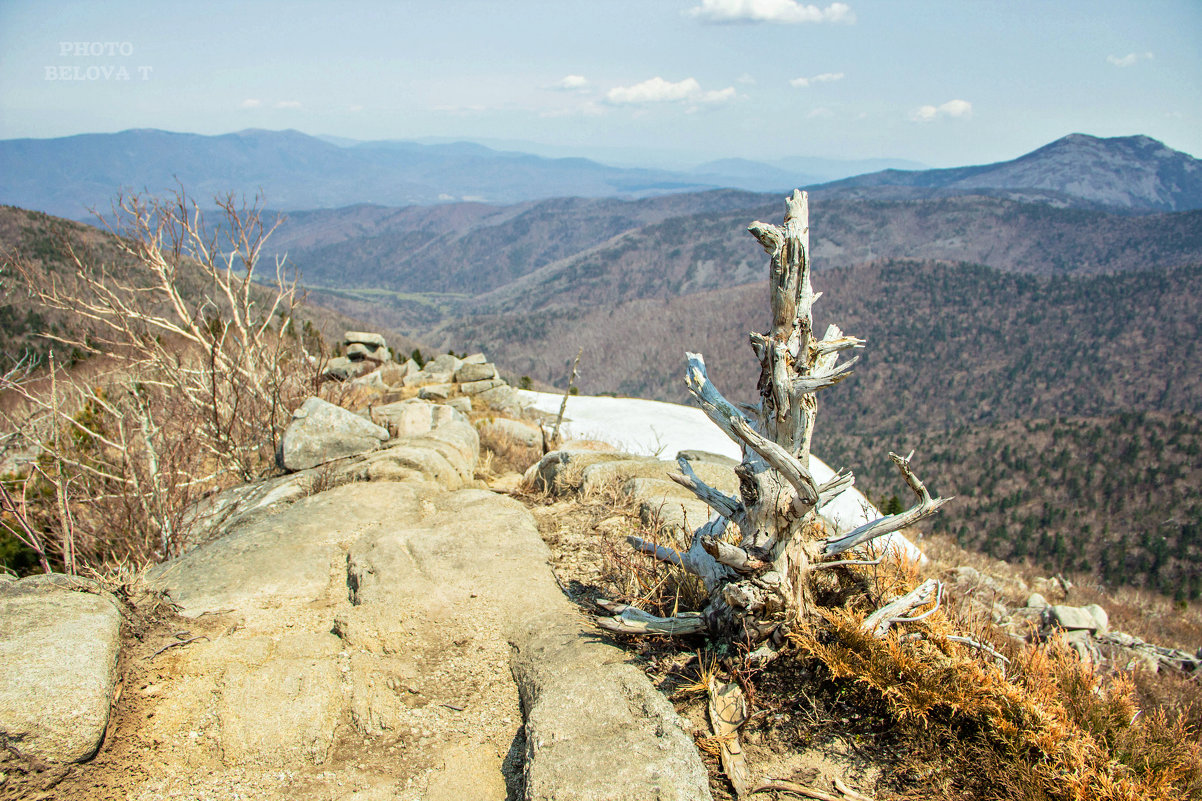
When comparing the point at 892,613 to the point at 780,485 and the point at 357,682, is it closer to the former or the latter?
the point at 780,485

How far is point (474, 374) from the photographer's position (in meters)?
20.4

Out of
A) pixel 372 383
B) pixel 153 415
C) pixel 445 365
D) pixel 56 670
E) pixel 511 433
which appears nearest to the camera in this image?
pixel 56 670

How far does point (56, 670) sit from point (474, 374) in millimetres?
17627

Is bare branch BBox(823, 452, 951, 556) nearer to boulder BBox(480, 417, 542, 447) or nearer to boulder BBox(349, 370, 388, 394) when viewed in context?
boulder BBox(480, 417, 542, 447)

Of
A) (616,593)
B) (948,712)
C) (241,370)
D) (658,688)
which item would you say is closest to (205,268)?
(241,370)

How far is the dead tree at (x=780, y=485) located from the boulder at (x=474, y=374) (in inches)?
675

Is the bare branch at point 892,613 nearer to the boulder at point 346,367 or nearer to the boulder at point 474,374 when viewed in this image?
the boulder at point 346,367

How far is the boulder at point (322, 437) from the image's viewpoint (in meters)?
7.53

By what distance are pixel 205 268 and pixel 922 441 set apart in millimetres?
82583

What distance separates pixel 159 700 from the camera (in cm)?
328

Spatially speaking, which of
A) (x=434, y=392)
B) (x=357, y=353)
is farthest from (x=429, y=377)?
(x=434, y=392)

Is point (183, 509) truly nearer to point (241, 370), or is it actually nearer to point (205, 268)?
point (241, 370)

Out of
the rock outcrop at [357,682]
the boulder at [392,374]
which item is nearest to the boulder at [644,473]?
the rock outcrop at [357,682]

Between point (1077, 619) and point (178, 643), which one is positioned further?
point (1077, 619)
